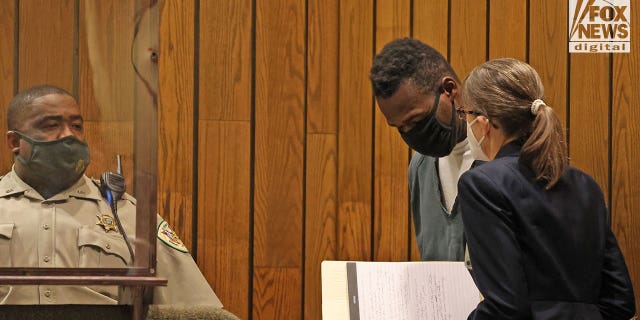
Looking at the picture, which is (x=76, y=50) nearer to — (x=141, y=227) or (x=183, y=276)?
(x=141, y=227)

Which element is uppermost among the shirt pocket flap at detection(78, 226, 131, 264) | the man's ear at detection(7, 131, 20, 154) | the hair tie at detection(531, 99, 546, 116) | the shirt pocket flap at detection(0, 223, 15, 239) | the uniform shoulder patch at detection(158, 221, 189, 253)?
the hair tie at detection(531, 99, 546, 116)

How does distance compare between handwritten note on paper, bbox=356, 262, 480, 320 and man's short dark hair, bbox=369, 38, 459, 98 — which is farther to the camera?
man's short dark hair, bbox=369, 38, 459, 98

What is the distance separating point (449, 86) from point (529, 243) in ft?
3.34

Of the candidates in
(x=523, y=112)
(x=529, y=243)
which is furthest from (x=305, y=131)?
(x=529, y=243)

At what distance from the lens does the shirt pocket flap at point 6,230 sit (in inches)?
61.2

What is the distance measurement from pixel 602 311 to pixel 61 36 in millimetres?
1353

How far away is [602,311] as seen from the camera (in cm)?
203

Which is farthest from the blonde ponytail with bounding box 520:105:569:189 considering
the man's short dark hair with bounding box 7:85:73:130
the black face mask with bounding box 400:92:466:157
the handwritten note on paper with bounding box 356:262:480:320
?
the man's short dark hair with bounding box 7:85:73:130

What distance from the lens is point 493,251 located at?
6.20 feet

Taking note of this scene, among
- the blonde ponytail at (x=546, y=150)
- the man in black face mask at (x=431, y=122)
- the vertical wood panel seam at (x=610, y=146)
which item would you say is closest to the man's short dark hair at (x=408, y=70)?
the man in black face mask at (x=431, y=122)

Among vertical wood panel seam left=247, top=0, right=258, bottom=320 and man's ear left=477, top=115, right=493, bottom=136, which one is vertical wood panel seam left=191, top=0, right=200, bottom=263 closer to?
vertical wood panel seam left=247, top=0, right=258, bottom=320

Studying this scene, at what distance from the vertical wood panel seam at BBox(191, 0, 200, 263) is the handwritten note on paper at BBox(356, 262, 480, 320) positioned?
121cm

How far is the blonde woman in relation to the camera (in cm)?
189

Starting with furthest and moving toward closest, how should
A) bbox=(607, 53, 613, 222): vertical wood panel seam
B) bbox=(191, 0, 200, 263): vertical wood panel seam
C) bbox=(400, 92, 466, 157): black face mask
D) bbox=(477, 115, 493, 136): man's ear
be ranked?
bbox=(607, 53, 613, 222): vertical wood panel seam, bbox=(191, 0, 200, 263): vertical wood panel seam, bbox=(400, 92, 466, 157): black face mask, bbox=(477, 115, 493, 136): man's ear
